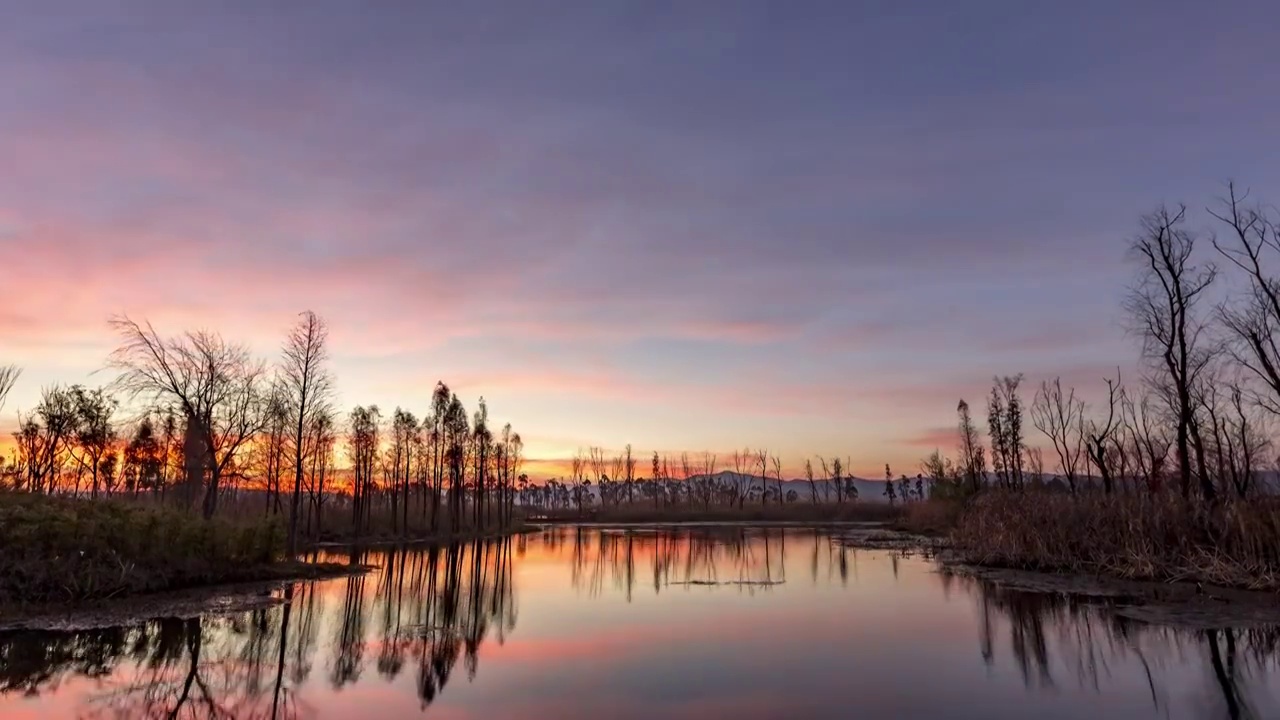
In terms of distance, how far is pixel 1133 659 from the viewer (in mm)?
12750

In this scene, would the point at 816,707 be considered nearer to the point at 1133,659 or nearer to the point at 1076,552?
the point at 1133,659

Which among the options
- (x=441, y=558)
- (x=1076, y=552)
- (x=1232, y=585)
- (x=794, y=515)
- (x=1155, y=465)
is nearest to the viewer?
(x=1232, y=585)

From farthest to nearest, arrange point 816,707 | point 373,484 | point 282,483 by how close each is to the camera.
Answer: point 373,484, point 282,483, point 816,707

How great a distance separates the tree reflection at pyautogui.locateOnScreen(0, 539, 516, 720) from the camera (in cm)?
1029

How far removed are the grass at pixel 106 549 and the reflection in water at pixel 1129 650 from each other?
20.6 meters

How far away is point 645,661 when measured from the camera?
44.8ft

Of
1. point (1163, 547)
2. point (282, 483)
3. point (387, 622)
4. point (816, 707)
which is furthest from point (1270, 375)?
point (282, 483)

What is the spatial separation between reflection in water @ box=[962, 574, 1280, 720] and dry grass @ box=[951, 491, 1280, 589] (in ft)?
14.8

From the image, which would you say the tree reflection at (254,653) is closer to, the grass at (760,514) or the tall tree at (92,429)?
the tall tree at (92,429)

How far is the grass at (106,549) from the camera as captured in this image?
57.3ft

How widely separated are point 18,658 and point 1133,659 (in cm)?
1916

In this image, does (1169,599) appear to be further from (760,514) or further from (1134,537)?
(760,514)

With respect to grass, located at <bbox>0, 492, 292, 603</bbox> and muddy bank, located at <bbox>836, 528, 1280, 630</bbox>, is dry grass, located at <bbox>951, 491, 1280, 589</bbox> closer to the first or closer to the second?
muddy bank, located at <bbox>836, 528, 1280, 630</bbox>

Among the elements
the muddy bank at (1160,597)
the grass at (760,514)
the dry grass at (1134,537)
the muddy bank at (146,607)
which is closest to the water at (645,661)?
the muddy bank at (146,607)
